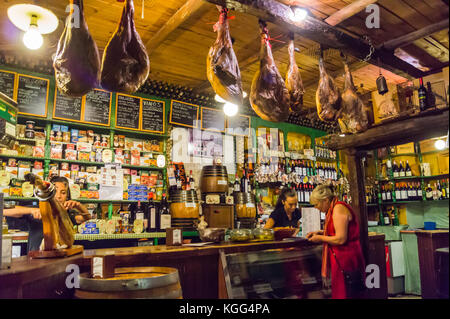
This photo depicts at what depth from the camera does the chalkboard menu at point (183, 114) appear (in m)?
5.39

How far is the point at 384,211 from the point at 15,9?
25.8 feet

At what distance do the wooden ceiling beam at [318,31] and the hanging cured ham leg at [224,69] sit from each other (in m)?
0.25

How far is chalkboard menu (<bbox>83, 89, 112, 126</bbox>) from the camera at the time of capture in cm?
478

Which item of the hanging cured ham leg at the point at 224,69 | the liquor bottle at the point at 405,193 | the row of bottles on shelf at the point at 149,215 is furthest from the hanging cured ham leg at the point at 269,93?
the liquor bottle at the point at 405,193

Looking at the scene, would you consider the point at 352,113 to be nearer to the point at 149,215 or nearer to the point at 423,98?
the point at 423,98

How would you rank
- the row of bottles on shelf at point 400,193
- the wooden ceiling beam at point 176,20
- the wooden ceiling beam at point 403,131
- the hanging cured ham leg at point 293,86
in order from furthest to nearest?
the row of bottles on shelf at point 400,193 → the wooden ceiling beam at point 176,20 → the hanging cured ham leg at point 293,86 → the wooden ceiling beam at point 403,131

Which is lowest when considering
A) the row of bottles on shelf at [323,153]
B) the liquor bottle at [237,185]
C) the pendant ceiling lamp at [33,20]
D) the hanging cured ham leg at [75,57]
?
the liquor bottle at [237,185]

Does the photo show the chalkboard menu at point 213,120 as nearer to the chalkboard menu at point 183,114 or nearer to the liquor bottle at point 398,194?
the chalkboard menu at point 183,114

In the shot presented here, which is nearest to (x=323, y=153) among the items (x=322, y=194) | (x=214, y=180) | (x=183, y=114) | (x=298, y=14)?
(x=214, y=180)

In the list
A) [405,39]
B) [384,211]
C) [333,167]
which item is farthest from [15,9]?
[384,211]

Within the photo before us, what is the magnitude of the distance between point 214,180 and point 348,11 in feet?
9.46
